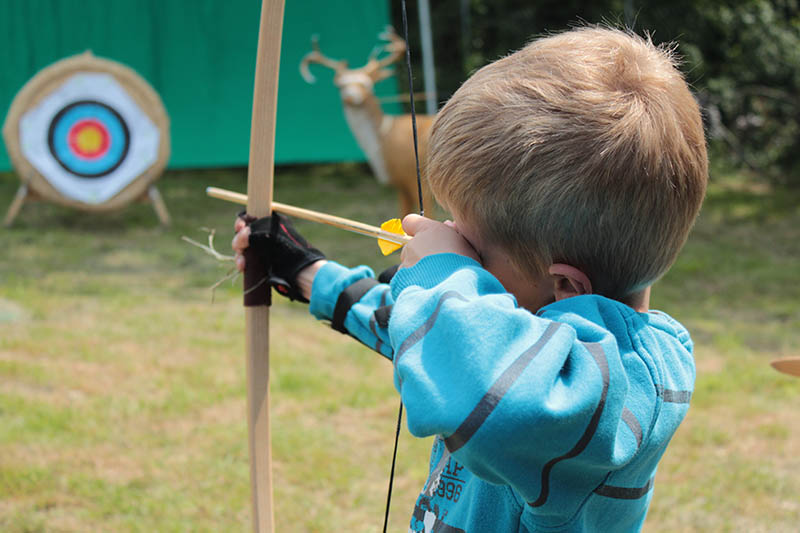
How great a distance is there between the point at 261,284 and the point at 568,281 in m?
0.67

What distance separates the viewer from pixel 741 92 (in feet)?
21.3

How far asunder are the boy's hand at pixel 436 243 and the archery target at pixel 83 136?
4388 mm

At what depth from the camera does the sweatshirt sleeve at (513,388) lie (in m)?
0.55

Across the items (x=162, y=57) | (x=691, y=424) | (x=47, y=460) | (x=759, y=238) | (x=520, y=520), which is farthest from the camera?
(x=162, y=57)

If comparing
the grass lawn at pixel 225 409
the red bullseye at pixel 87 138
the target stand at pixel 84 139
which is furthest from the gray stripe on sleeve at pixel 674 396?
the red bullseye at pixel 87 138

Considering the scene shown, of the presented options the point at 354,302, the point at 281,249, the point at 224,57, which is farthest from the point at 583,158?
the point at 224,57

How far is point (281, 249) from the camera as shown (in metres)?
1.19

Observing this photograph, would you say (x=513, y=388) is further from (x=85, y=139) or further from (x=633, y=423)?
(x=85, y=139)

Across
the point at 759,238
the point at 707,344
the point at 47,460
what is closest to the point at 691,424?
the point at 707,344

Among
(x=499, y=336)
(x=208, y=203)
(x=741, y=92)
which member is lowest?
(x=208, y=203)

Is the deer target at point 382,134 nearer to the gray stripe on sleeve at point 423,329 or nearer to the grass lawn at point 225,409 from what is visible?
the grass lawn at point 225,409

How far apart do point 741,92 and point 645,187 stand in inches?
261

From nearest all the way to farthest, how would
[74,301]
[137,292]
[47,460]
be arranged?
[47,460], [74,301], [137,292]

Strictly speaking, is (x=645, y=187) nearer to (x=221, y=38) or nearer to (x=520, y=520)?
(x=520, y=520)
